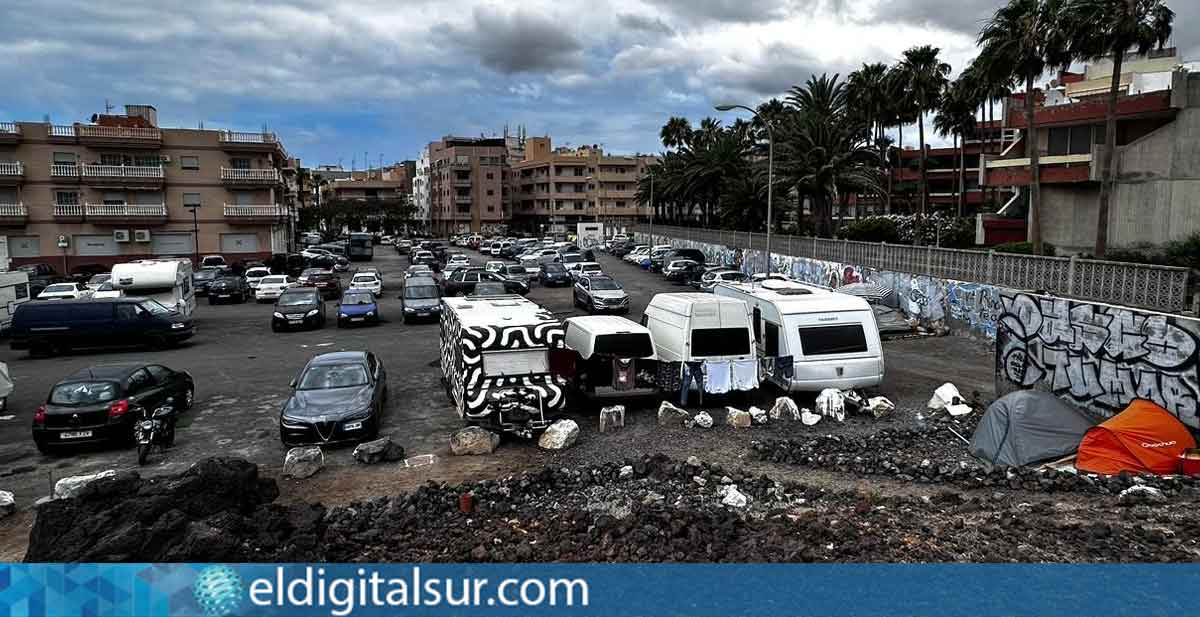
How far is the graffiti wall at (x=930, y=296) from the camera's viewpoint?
22375 millimetres

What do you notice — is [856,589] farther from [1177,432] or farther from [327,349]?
[327,349]

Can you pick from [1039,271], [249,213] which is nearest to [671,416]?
[1039,271]

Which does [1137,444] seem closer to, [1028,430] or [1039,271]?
[1028,430]

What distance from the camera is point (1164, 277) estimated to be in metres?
16.5

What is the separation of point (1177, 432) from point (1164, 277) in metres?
7.44

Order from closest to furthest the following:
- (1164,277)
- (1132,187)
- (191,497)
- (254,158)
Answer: (191,497), (1164,277), (1132,187), (254,158)

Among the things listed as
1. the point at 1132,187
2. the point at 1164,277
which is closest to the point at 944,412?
the point at 1164,277

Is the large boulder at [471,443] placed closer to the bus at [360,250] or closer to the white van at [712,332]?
the white van at [712,332]

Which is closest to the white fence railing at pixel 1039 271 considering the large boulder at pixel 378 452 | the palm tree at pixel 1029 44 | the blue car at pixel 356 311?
the palm tree at pixel 1029 44

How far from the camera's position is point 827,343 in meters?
15.3

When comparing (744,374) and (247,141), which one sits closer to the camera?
(744,374)

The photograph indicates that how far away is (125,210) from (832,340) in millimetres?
54354

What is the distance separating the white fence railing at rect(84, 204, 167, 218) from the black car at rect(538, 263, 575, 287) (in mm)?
30246

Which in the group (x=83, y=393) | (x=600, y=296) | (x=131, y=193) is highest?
(x=131, y=193)
